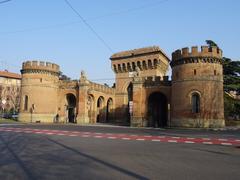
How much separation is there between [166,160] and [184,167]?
4.16ft

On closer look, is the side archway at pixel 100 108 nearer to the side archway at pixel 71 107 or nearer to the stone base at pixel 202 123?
the side archway at pixel 71 107

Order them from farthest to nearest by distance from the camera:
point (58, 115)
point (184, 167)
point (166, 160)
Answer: point (58, 115) → point (166, 160) → point (184, 167)

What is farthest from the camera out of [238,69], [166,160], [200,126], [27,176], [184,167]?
[238,69]

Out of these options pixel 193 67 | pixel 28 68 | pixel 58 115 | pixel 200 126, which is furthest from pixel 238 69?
pixel 28 68

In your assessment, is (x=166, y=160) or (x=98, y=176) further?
(x=166, y=160)

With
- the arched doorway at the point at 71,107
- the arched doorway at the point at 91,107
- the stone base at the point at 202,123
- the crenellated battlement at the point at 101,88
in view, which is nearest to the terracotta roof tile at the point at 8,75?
the arched doorway at the point at 71,107

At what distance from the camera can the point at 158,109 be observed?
41500mm

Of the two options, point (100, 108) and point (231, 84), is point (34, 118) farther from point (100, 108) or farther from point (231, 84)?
point (231, 84)

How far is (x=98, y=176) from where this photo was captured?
272 inches

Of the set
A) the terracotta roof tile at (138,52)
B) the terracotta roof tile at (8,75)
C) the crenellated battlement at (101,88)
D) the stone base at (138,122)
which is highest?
the terracotta roof tile at (8,75)

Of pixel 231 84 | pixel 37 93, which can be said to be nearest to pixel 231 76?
pixel 231 84

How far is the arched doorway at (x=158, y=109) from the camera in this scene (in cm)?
4022

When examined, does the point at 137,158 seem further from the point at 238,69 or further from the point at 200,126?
the point at 238,69

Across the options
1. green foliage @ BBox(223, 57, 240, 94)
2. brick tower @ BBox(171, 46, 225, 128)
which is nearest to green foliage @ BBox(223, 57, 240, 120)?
green foliage @ BBox(223, 57, 240, 94)
